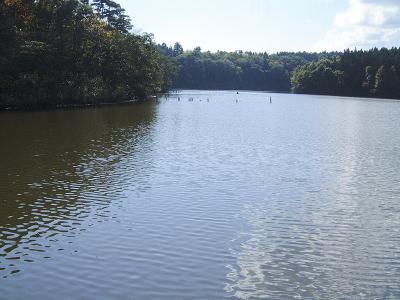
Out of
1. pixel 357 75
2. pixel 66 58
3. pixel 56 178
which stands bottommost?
pixel 56 178

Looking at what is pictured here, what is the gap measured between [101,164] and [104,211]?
10120 millimetres

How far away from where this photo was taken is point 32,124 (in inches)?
1922

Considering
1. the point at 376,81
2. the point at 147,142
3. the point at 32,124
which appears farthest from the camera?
the point at 376,81

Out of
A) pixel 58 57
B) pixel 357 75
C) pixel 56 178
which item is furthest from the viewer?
pixel 357 75

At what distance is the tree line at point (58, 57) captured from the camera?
64938mm

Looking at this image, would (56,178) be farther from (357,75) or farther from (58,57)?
(357,75)

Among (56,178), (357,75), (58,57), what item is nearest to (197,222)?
(56,178)

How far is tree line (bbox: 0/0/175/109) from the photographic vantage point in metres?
64.9

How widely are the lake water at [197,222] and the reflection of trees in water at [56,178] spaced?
83mm

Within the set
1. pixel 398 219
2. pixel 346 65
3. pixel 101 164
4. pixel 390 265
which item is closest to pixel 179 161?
pixel 101 164

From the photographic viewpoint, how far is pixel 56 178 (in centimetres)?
2364

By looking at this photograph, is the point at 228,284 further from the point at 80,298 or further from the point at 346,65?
the point at 346,65

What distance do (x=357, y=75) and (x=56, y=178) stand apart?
15921 cm

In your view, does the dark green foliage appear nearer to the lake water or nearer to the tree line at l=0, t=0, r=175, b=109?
the tree line at l=0, t=0, r=175, b=109
